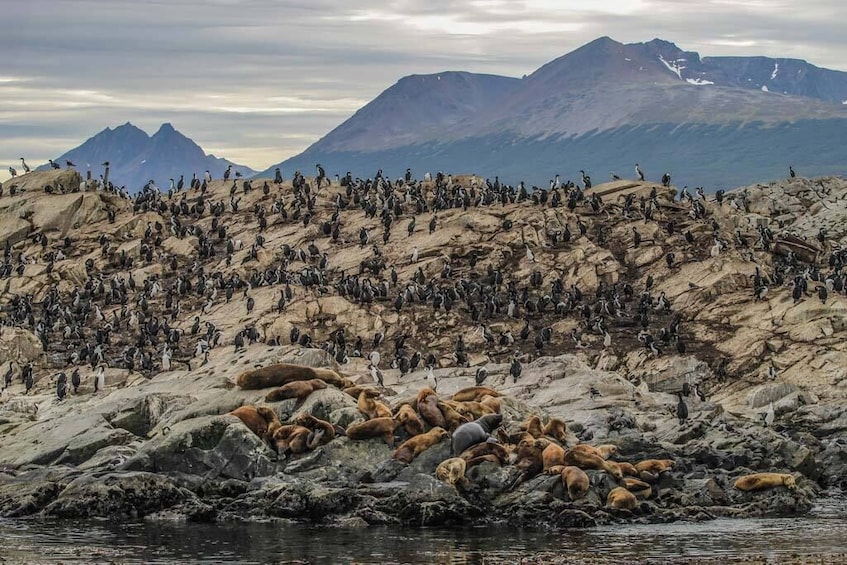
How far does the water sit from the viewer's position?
32.9m

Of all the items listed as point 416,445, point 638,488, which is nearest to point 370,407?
point 416,445

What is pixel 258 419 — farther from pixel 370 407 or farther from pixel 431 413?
pixel 431 413

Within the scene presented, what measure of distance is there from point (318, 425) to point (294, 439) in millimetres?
909

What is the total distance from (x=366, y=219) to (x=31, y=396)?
2544 centimetres

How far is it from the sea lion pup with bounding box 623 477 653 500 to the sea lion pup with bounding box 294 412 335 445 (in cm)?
853

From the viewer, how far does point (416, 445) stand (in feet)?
134

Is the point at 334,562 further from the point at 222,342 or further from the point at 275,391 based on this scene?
the point at 222,342

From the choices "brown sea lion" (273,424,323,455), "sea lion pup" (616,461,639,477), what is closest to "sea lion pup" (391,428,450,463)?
"brown sea lion" (273,424,323,455)

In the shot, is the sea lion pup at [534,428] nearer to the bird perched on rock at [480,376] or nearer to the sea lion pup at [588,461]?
the sea lion pup at [588,461]

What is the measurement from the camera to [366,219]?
83125mm

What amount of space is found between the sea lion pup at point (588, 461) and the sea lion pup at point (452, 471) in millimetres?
2940

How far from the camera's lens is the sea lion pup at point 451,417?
139 ft

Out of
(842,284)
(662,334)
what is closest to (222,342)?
(662,334)

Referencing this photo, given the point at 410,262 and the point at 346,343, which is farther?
the point at 410,262
